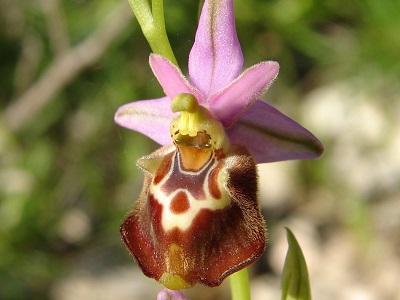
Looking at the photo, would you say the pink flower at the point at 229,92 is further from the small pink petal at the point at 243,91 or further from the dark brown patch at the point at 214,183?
the dark brown patch at the point at 214,183

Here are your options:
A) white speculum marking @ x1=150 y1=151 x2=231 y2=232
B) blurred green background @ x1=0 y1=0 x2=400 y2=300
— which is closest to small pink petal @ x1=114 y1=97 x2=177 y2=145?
white speculum marking @ x1=150 y1=151 x2=231 y2=232

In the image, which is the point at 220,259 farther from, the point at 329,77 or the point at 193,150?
the point at 329,77

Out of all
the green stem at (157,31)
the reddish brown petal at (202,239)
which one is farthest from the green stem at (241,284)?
the green stem at (157,31)

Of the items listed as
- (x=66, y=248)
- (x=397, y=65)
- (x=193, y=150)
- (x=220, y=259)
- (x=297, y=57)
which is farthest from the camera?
(x=297, y=57)

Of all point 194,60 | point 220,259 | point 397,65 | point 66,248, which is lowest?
point 66,248

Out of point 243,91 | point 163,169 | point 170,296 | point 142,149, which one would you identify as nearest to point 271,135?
point 243,91

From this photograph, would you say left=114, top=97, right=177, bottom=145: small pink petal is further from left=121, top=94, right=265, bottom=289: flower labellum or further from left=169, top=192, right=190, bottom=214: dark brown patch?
left=169, top=192, right=190, bottom=214: dark brown patch

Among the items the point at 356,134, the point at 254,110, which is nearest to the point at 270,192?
the point at 356,134

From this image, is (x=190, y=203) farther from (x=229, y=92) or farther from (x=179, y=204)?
(x=229, y=92)
